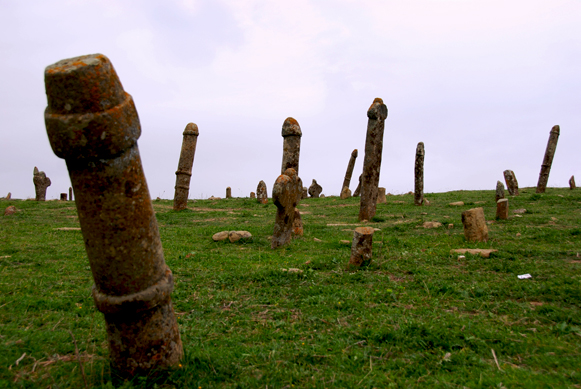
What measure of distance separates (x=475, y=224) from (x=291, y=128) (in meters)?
5.63

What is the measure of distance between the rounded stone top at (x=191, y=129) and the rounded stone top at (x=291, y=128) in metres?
5.98

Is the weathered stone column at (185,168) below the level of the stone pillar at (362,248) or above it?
above

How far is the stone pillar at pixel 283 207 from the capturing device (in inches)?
331

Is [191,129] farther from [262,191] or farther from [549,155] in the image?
[549,155]

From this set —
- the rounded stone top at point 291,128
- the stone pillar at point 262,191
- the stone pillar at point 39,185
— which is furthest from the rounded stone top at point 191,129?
the stone pillar at point 39,185

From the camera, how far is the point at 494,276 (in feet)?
18.9

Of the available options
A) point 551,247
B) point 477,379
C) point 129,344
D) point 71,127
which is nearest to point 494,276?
point 551,247

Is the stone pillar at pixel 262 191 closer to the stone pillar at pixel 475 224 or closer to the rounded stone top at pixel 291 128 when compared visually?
the rounded stone top at pixel 291 128

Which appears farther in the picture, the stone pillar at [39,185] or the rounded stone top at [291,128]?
the stone pillar at [39,185]

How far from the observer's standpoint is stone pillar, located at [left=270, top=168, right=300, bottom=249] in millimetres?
8414

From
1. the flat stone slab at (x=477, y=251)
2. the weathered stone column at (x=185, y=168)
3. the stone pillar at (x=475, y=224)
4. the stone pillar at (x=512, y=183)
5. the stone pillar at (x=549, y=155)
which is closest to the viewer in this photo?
the flat stone slab at (x=477, y=251)

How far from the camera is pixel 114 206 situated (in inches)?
109

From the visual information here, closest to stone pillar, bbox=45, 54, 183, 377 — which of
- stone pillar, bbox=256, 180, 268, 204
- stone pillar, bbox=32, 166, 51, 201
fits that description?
stone pillar, bbox=256, 180, 268, 204

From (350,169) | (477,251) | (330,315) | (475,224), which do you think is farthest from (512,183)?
(330,315)
